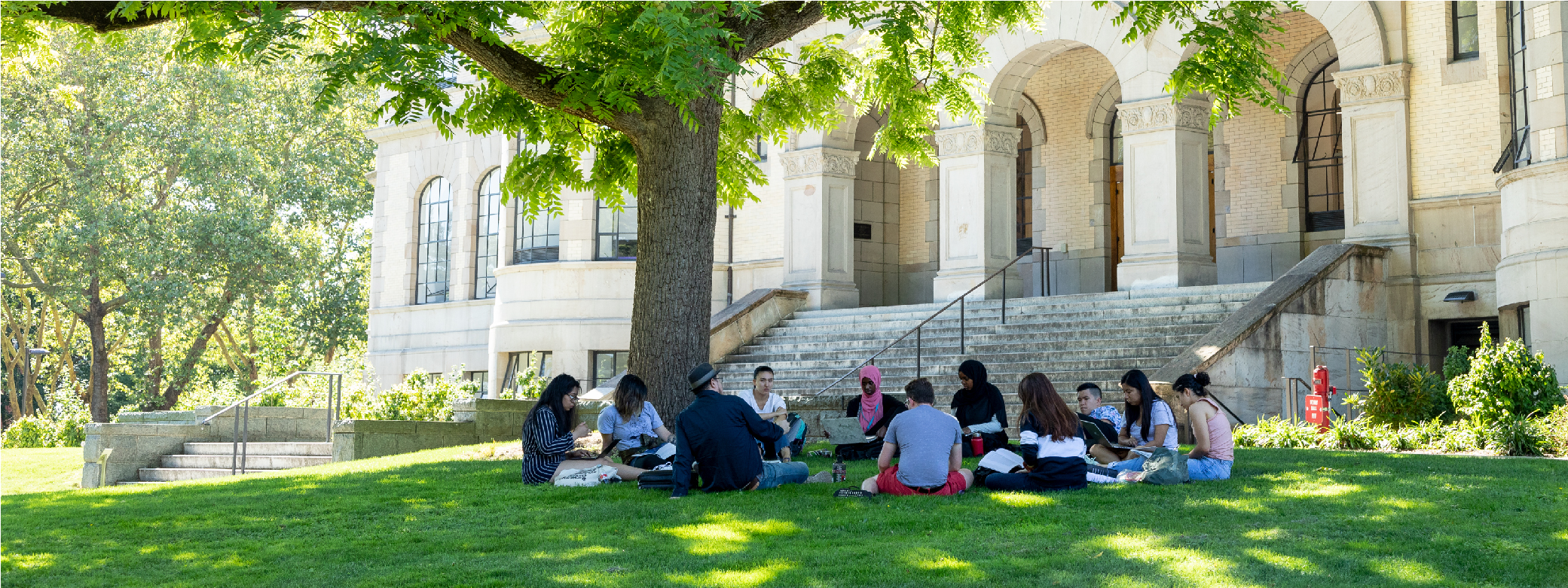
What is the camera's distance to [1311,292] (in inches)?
637

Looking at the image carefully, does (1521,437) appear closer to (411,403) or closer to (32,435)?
(411,403)

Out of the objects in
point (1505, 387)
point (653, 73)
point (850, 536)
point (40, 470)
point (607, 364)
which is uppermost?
point (653, 73)

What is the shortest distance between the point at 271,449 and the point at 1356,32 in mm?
15491

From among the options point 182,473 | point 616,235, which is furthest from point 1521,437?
point 182,473

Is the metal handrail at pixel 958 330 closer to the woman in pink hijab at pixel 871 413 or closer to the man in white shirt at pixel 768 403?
the woman in pink hijab at pixel 871 413

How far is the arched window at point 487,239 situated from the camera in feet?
91.1

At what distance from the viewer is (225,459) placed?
60.8 feet

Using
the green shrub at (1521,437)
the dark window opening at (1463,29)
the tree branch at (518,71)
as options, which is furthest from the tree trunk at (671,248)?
the dark window opening at (1463,29)

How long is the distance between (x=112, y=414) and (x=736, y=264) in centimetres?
2863

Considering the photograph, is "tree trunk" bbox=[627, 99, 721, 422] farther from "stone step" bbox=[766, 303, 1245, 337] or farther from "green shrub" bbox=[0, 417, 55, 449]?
"green shrub" bbox=[0, 417, 55, 449]

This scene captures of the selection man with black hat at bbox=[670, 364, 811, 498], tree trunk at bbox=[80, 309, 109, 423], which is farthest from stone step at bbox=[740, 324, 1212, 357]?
tree trunk at bbox=[80, 309, 109, 423]

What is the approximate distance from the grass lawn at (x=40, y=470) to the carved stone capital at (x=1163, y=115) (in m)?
14.6

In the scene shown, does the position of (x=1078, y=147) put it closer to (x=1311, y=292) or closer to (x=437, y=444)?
(x=1311, y=292)

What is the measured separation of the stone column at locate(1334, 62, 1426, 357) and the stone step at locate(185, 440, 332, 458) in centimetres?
1386
